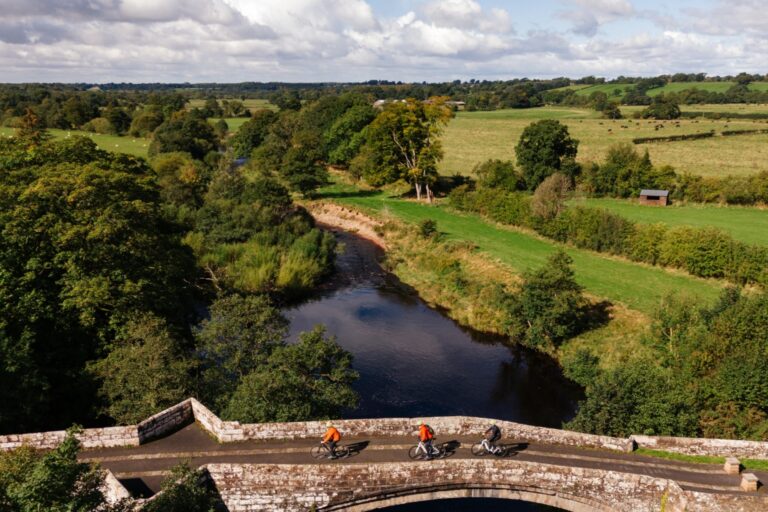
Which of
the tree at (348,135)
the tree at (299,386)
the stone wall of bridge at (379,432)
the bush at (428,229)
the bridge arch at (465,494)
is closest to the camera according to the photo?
the bridge arch at (465,494)

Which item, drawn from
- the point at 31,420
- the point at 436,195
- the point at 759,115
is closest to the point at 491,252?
the point at 436,195

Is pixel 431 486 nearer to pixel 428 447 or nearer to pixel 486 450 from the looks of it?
pixel 428 447

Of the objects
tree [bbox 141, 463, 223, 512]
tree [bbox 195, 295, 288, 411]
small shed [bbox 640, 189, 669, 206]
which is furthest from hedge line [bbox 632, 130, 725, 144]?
tree [bbox 141, 463, 223, 512]

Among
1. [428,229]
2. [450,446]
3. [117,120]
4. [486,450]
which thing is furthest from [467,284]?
[117,120]

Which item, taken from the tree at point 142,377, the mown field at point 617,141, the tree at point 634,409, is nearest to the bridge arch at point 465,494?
the tree at point 634,409

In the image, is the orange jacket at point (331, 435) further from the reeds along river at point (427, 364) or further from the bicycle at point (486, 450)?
the reeds along river at point (427, 364)
